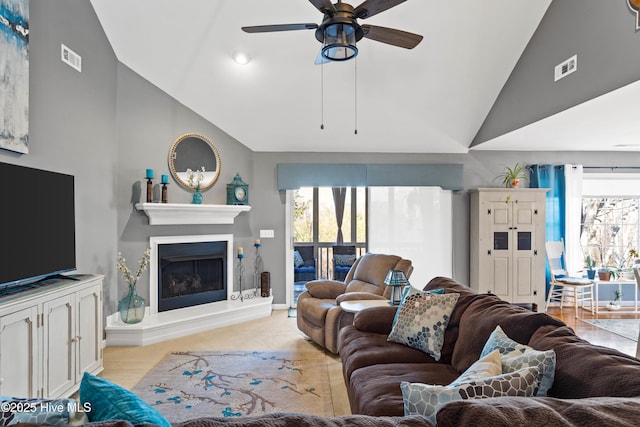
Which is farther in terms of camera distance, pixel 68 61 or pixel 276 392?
pixel 68 61

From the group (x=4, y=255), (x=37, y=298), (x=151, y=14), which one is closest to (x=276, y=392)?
(x=37, y=298)

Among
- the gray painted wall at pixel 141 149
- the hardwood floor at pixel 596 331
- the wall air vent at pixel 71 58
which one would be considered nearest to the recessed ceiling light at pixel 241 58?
the gray painted wall at pixel 141 149

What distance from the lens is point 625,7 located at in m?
2.87

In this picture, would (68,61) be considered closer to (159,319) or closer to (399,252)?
(159,319)

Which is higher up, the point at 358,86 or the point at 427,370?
the point at 358,86

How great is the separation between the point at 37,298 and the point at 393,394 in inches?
85.6

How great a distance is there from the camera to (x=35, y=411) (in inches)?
34.4

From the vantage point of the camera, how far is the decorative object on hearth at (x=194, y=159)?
4668mm

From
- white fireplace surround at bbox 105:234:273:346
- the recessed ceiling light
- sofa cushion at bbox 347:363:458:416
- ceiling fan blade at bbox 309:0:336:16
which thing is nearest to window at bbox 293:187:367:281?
white fireplace surround at bbox 105:234:273:346

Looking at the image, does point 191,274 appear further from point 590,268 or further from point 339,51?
point 590,268

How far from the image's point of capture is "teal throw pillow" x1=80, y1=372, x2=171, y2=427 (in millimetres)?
863

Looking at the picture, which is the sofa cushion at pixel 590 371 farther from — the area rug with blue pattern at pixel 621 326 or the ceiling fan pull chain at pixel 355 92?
the area rug with blue pattern at pixel 621 326

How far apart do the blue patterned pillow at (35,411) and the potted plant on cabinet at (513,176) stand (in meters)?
5.49

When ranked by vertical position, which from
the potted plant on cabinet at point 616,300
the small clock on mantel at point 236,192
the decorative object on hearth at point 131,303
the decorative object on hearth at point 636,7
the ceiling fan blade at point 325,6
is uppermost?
the decorative object on hearth at point 636,7
